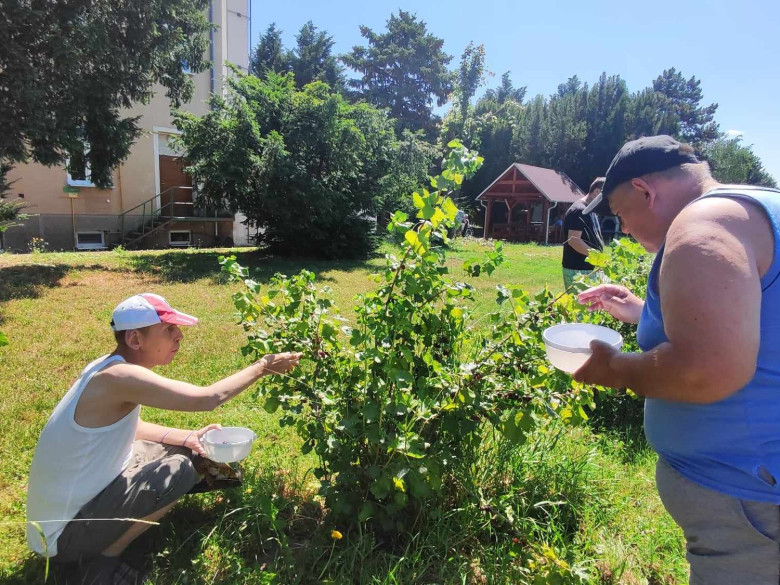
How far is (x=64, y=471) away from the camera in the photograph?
6.47 feet

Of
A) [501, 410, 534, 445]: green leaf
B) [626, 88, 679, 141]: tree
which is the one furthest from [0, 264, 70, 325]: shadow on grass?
[626, 88, 679, 141]: tree

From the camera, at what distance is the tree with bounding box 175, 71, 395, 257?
10.5 m

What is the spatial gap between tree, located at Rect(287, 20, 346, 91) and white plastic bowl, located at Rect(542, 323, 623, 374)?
32639 mm

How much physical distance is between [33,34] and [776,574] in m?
10.6

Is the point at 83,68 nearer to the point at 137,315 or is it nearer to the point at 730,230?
the point at 137,315

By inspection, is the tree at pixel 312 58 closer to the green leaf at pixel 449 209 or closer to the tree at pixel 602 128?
the tree at pixel 602 128

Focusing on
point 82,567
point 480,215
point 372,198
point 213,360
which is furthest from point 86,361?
point 480,215

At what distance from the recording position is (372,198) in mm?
12789

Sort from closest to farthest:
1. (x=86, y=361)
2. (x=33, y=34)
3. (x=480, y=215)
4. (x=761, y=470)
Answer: (x=761, y=470), (x=86, y=361), (x=33, y=34), (x=480, y=215)

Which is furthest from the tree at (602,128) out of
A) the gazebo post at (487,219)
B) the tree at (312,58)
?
the tree at (312,58)

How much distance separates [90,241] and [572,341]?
643 inches

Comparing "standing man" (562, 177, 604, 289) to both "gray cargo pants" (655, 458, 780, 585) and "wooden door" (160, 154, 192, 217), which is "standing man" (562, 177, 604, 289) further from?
"wooden door" (160, 154, 192, 217)

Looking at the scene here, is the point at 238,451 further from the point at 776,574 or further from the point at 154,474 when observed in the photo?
the point at 776,574

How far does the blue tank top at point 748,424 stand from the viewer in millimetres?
1203
